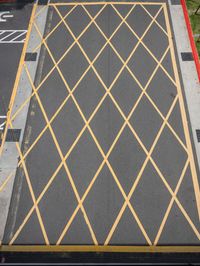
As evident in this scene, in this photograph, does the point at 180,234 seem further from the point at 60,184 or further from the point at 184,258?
the point at 60,184

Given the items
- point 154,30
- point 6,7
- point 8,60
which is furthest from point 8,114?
point 154,30

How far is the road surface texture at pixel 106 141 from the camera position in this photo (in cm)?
936

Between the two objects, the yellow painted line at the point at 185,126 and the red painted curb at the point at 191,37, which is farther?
the red painted curb at the point at 191,37

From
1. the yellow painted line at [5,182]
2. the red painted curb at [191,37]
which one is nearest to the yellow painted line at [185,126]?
the red painted curb at [191,37]

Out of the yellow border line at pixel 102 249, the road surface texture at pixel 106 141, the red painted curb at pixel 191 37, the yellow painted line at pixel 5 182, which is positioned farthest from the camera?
the red painted curb at pixel 191 37

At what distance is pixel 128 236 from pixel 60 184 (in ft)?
9.01

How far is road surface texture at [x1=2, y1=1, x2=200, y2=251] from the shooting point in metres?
9.36

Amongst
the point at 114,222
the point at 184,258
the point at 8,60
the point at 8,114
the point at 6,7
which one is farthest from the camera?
the point at 6,7

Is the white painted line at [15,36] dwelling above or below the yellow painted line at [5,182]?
above

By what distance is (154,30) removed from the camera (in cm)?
1413

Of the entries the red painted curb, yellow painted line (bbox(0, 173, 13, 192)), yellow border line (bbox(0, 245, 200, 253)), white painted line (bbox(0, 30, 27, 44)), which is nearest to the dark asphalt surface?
white painted line (bbox(0, 30, 27, 44))

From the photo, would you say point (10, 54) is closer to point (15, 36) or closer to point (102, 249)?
point (15, 36)

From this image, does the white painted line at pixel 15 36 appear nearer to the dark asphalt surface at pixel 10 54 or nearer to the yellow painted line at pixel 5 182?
the dark asphalt surface at pixel 10 54

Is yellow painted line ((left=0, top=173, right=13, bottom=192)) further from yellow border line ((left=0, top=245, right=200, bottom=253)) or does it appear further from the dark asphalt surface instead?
the dark asphalt surface
